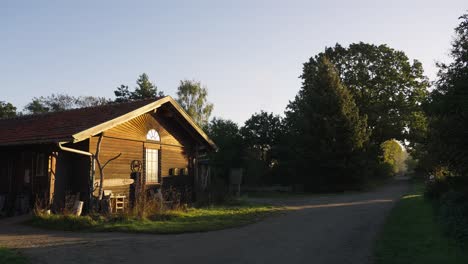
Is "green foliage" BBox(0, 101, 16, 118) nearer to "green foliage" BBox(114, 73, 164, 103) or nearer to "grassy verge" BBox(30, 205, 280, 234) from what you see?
"green foliage" BBox(114, 73, 164, 103)

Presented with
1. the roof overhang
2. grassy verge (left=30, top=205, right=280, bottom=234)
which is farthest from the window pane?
grassy verge (left=30, top=205, right=280, bottom=234)

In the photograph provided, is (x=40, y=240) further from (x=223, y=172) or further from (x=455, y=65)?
(x=223, y=172)

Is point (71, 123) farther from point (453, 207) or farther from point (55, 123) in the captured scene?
point (453, 207)

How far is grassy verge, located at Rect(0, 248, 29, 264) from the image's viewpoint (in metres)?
8.37

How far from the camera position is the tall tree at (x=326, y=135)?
35500mm

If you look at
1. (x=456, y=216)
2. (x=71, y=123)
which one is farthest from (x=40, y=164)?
(x=456, y=216)

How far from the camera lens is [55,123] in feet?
58.5

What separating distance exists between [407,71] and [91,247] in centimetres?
4354

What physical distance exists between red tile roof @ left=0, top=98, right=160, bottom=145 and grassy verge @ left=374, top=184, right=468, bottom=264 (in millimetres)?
10737

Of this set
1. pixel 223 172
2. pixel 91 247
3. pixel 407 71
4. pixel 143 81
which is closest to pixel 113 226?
pixel 91 247

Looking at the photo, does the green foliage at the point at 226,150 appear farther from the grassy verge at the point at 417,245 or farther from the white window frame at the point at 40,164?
the grassy verge at the point at 417,245

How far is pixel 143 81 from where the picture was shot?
49.2m

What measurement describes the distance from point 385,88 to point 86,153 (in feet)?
124

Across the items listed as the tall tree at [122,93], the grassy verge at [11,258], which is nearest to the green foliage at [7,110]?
the tall tree at [122,93]
